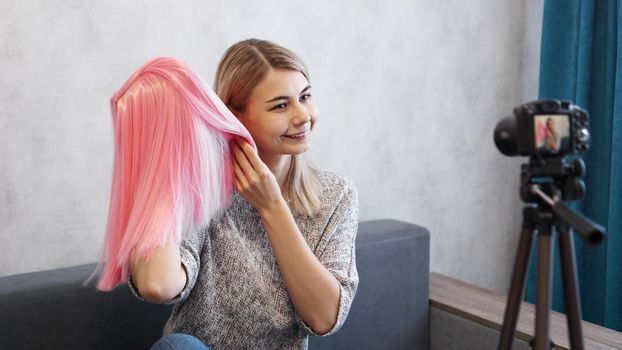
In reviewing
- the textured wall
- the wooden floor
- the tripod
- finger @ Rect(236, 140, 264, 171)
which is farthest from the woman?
the wooden floor

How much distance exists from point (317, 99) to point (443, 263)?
2.82 ft

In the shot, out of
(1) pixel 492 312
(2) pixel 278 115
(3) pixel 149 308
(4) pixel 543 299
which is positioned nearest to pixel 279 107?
(2) pixel 278 115

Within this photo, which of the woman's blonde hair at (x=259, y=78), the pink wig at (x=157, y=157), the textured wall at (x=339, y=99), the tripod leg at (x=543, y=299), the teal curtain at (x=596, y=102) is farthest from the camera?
the teal curtain at (x=596, y=102)

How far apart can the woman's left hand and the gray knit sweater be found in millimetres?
141

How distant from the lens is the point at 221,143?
3.82ft

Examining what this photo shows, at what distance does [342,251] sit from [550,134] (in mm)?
620

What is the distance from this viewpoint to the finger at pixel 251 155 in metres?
1.18

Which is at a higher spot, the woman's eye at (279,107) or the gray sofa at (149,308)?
the woman's eye at (279,107)

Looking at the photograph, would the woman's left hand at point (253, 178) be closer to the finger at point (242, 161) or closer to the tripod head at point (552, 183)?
the finger at point (242, 161)

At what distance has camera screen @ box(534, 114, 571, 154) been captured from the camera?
A: 79 centimetres

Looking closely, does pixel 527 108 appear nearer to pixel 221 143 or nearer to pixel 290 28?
pixel 221 143

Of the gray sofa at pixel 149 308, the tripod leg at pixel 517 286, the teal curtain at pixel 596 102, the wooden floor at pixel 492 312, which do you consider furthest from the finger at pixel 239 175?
the teal curtain at pixel 596 102

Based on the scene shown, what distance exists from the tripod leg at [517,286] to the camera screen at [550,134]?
0.12m

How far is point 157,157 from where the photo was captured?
107 centimetres
